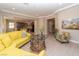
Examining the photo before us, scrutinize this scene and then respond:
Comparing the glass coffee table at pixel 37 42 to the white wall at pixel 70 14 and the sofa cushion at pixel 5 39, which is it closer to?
the sofa cushion at pixel 5 39

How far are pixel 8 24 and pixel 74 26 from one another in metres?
2.56

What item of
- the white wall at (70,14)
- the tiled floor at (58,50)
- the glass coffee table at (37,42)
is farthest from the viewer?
the white wall at (70,14)

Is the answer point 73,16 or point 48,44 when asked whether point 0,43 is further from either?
point 73,16

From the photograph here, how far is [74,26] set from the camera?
3.53 meters

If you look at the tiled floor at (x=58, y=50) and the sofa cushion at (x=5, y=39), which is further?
the tiled floor at (x=58, y=50)

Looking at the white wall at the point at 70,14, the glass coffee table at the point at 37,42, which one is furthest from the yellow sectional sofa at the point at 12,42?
the white wall at the point at 70,14

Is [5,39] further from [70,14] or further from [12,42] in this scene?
[70,14]

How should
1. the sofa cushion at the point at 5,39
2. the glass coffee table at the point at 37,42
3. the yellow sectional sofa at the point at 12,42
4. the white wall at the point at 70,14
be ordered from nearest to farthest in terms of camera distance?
the yellow sectional sofa at the point at 12,42
the sofa cushion at the point at 5,39
the glass coffee table at the point at 37,42
the white wall at the point at 70,14

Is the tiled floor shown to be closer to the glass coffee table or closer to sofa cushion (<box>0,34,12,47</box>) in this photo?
the glass coffee table

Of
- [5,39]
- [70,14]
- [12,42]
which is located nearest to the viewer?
[5,39]

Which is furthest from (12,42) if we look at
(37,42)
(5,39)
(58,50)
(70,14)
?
(70,14)

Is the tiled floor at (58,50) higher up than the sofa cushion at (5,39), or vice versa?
the sofa cushion at (5,39)

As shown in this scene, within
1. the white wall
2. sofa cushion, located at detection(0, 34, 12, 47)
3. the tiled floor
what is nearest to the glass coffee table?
the tiled floor

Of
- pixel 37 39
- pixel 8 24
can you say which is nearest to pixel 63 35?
pixel 37 39
